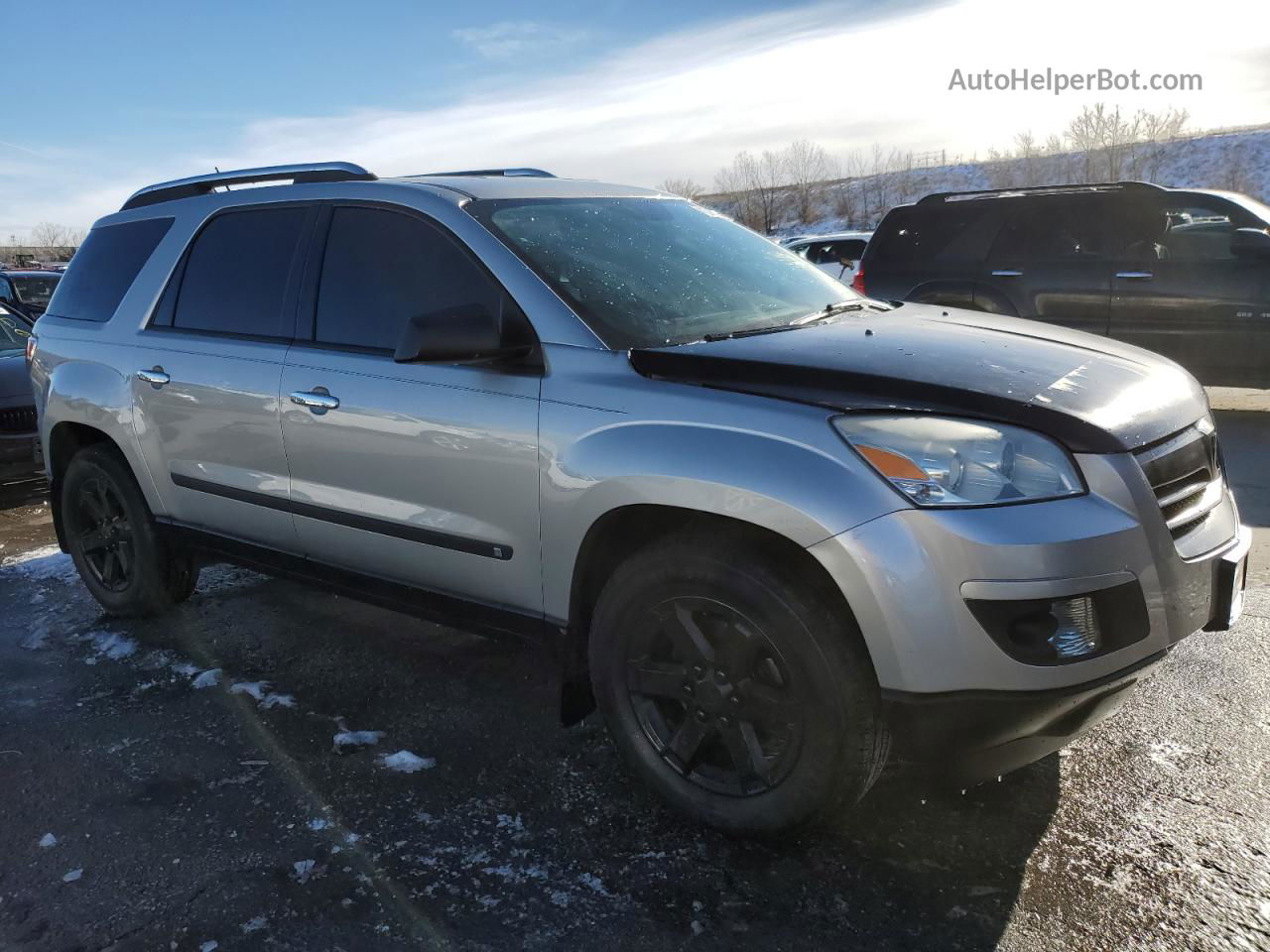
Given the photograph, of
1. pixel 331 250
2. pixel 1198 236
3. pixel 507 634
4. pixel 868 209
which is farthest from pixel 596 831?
pixel 868 209

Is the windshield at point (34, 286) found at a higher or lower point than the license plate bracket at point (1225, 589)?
higher

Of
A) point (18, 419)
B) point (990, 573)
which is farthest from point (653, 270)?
point (18, 419)

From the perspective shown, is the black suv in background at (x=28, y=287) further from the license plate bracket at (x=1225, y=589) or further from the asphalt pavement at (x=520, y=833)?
the license plate bracket at (x=1225, y=589)

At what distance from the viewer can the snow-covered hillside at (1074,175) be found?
45969mm

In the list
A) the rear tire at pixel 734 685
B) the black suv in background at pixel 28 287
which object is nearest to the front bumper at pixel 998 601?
the rear tire at pixel 734 685

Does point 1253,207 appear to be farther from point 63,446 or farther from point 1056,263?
point 63,446

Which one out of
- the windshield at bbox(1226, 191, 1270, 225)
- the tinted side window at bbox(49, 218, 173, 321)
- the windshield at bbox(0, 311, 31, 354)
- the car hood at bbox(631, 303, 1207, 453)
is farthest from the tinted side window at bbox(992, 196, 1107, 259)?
the windshield at bbox(0, 311, 31, 354)

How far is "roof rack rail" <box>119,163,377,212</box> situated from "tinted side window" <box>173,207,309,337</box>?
17cm

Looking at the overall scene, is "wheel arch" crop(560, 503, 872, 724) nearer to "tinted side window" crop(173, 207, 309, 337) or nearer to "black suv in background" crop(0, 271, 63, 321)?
"tinted side window" crop(173, 207, 309, 337)

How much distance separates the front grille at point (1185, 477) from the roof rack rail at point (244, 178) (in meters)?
2.67

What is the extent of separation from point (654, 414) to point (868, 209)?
52.6 metres

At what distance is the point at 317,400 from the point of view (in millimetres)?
3453

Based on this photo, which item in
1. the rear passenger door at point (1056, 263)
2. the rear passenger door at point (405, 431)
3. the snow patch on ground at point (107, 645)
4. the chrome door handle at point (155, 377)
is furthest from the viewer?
the rear passenger door at point (1056, 263)

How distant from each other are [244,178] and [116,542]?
5.54ft
